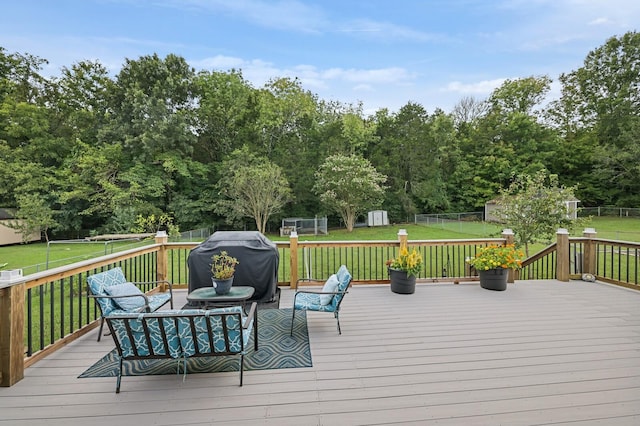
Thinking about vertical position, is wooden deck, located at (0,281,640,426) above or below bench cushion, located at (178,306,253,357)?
below

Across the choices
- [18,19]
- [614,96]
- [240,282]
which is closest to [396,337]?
[240,282]

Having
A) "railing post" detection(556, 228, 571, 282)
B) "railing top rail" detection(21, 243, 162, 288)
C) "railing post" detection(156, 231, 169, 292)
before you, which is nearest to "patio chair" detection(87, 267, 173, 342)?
"railing top rail" detection(21, 243, 162, 288)

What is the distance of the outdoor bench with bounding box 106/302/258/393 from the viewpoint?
2.26 metres

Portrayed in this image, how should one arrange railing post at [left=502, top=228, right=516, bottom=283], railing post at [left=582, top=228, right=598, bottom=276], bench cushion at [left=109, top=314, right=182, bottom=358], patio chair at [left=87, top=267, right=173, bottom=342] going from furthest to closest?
railing post at [left=582, top=228, right=598, bottom=276]
railing post at [left=502, top=228, right=516, bottom=283]
patio chair at [left=87, top=267, right=173, bottom=342]
bench cushion at [left=109, top=314, right=182, bottom=358]

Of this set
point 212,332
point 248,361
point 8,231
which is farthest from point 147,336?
point 8,231

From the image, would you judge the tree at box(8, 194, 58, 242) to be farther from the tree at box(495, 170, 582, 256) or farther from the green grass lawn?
the tree at box(495, 170, 582, 256)

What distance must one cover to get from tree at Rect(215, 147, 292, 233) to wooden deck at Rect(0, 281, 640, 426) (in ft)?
48.5

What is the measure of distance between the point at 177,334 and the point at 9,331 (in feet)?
4.20

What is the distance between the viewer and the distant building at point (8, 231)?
18.1 meters

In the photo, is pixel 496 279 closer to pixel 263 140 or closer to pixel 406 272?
pixel 406 272

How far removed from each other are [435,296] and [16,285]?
4.80 metres

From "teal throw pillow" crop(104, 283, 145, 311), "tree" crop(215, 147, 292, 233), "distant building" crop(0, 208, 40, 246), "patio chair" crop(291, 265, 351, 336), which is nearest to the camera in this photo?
"teal throw pillow" crop(104, 283, 145, 311)

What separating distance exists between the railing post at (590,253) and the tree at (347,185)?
44.3ft

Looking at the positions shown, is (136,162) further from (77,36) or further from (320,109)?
(320,109)
